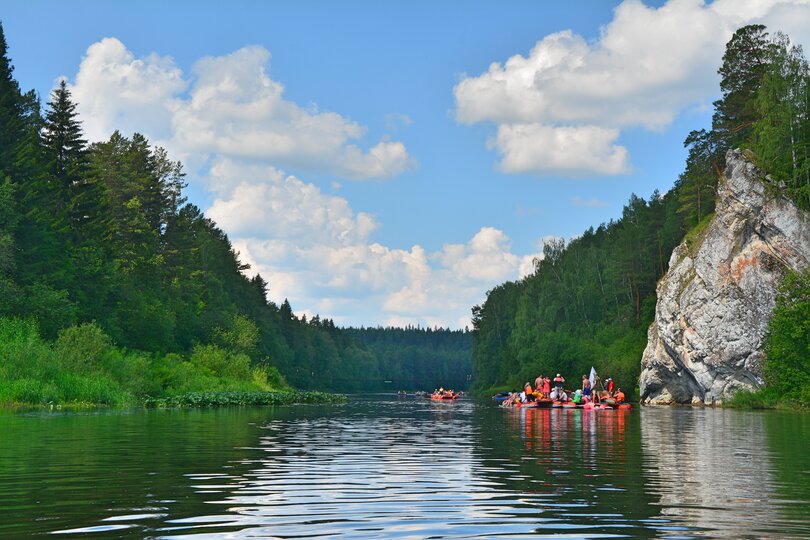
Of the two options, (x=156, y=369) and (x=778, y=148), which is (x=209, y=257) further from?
(x=778, y=148)

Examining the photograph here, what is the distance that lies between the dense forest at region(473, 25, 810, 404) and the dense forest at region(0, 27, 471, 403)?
39.4m

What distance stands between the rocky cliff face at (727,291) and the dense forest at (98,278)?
132 feet

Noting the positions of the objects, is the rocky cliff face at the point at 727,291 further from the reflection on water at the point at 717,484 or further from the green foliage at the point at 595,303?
the reflection on water at the point at 717,484

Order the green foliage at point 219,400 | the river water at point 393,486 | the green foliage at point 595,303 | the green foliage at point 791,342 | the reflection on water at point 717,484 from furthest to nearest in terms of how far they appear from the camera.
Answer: the green foliage at point 595,303 < the green foliage at point 791,342 < the green foliage at point 219,400 < the reflection on water at point 717,484 < the river water at point 393,486

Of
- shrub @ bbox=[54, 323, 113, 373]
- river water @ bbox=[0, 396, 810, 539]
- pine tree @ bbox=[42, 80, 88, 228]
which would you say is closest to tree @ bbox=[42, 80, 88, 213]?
pine tree @ bbox=[42, 80, 88, 228]

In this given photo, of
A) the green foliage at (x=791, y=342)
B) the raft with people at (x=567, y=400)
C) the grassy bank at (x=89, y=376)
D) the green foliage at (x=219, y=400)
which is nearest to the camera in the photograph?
the grassy bank at (x=89, y=376)

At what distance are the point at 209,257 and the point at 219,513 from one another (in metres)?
121

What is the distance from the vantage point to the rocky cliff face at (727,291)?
7469 cm

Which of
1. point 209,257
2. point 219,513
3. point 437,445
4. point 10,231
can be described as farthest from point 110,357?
point 209,257

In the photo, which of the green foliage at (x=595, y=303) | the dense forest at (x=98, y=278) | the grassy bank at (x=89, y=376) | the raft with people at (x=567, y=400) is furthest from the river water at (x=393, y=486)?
the green foliage at (x=595, y=303)

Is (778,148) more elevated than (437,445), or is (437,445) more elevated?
(778,148)

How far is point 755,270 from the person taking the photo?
7706cm

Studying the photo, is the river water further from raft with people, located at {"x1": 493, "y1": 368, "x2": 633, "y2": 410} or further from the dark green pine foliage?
the dark green pine foliage

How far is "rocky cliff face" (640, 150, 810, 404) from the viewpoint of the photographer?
7469cm
